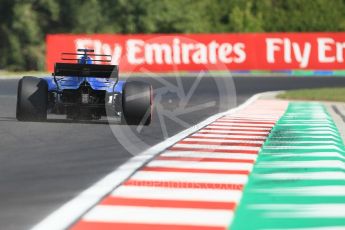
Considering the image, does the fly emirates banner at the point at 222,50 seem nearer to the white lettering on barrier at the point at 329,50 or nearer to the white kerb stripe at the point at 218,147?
the white lettering on barrier at the point at 329,50

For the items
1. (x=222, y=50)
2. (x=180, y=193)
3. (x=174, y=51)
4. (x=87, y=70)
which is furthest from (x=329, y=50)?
(x=180, y=193)

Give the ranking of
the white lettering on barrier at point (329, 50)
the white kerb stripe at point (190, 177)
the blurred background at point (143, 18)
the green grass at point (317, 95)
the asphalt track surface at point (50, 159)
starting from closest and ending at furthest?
1. the asphalt track surface at point (50, 159)
2. the white kerb stripe at point (190, 177)
3. the green grass at point (317, 95)
4. the white lettering on barrier at point (329, 50)
5. the blurred background at point (143, 18)

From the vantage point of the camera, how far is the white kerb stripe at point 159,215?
7.73 metres

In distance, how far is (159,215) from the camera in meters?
8.01

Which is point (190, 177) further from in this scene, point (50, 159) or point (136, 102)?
point (136, 102)

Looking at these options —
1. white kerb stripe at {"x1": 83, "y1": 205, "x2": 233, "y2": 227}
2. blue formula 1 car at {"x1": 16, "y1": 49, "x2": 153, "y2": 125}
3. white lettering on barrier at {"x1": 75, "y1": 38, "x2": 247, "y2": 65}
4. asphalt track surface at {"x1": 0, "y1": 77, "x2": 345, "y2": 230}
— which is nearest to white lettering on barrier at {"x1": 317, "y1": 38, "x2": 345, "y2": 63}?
white lettering on barrier at {"x1": 75, "y1": 38, "x2": 247, "y2": 65}

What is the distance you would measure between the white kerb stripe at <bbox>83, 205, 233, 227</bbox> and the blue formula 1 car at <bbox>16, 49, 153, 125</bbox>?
28.2 feet

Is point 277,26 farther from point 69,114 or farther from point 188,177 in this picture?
point 188,177

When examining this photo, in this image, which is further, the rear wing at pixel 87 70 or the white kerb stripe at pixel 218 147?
the rear wing at pixel 87 70

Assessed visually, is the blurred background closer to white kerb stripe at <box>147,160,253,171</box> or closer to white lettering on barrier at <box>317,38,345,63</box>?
white lettering on barrier at <box>317,38,345,63</box>

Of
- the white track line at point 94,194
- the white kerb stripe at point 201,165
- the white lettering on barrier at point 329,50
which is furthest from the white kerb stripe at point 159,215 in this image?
the white lettering on barrier at point 329,50

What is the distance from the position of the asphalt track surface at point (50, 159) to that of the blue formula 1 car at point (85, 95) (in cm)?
28

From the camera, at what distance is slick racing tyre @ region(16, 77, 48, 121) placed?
16.9 meters

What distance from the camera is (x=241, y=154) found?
12969 millimetres
